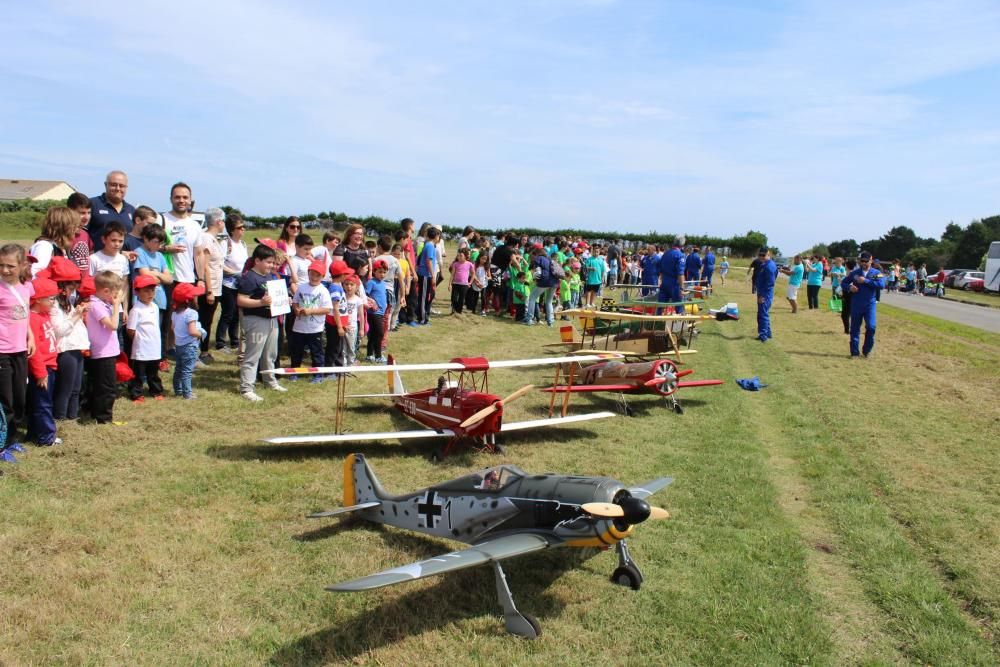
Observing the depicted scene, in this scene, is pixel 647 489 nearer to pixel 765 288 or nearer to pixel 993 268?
pixel 765 288

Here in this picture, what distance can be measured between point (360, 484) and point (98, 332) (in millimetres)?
3931

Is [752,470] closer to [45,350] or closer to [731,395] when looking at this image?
[731,395]

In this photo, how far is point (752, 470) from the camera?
7.79 meters

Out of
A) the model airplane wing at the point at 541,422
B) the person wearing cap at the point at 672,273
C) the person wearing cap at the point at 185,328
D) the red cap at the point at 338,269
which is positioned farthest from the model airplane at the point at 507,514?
the person wearing cap at the point at 672,273

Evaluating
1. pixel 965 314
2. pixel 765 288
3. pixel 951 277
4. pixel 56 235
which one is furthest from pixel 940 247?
pixel 56 235

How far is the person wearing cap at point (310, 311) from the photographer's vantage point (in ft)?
32.6

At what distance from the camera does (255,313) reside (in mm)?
9031

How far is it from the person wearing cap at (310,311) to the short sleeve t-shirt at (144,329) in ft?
7.16

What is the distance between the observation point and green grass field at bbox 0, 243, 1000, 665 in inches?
173

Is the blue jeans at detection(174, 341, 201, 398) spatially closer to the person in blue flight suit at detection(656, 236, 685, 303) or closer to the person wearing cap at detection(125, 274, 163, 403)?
the person wearing cap at detection(125, 274, 163, 403)

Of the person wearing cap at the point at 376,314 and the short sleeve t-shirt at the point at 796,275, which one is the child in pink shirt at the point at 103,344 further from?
the short sleeve t-shirt at the point at 796,275

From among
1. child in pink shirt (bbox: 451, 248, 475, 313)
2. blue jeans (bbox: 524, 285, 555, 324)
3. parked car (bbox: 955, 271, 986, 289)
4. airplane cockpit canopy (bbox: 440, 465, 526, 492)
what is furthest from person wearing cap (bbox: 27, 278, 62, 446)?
parked car (bbox: 955, 271, 986, 289)

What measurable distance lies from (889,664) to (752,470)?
348 cm

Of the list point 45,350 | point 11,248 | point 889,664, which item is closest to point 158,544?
point 45,350
